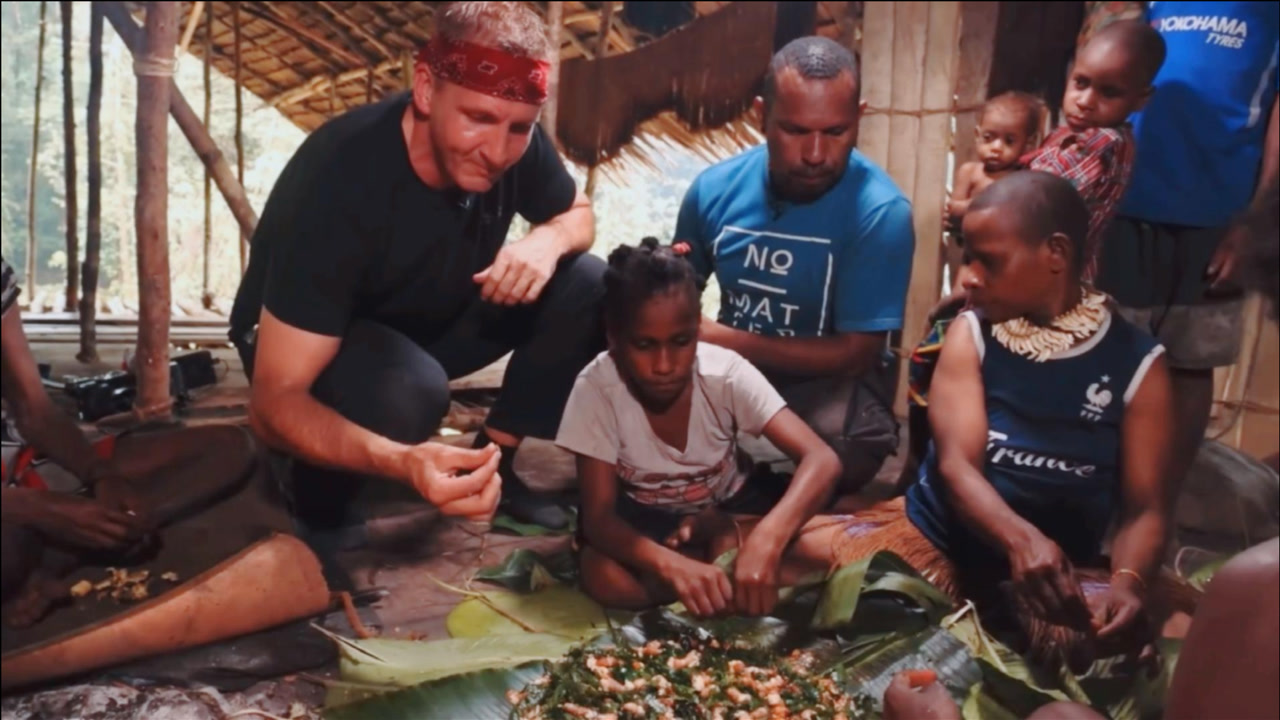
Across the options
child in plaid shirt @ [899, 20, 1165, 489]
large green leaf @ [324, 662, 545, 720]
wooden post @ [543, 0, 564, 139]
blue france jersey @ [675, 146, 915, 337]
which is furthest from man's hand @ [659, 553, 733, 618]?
wooden post @ [543, 0, 564, 139]

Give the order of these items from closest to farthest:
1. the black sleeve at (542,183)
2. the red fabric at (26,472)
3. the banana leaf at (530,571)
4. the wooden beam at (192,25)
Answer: the red fabric at (26,472) → the wooden beam at (192,25) → the black sleeve at (542,183) → the banana leaf at (530,571)

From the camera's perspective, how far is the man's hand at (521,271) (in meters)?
1.38

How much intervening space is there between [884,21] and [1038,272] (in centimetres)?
43

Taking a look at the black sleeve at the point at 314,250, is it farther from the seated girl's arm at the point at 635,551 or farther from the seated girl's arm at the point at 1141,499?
the seated girl's arm at the point at 1141,499

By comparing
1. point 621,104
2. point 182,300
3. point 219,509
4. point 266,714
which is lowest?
point 266,714

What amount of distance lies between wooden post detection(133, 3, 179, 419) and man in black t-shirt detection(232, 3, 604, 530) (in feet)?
0.30

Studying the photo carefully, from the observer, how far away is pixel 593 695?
1362 millimetres

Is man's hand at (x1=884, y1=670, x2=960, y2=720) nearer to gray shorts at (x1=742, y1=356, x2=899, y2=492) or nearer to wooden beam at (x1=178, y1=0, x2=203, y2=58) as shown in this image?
gray shorts at (x1=742, y1=356, x2=899, y2=492)

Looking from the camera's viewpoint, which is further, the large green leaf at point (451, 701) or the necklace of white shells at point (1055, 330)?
the necklace of white shells at point (1055, 330)

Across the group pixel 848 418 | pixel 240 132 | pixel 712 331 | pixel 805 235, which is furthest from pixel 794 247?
pixel 240 132

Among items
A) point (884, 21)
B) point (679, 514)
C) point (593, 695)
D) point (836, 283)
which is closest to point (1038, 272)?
point (836, 283)

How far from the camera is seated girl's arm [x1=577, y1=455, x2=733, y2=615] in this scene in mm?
1479

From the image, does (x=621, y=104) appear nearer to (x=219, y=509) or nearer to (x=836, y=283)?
(x=836, y=283)

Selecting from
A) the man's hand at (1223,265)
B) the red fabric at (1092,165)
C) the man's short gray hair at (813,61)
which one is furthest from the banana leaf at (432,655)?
the man's hand at (1223,265)
